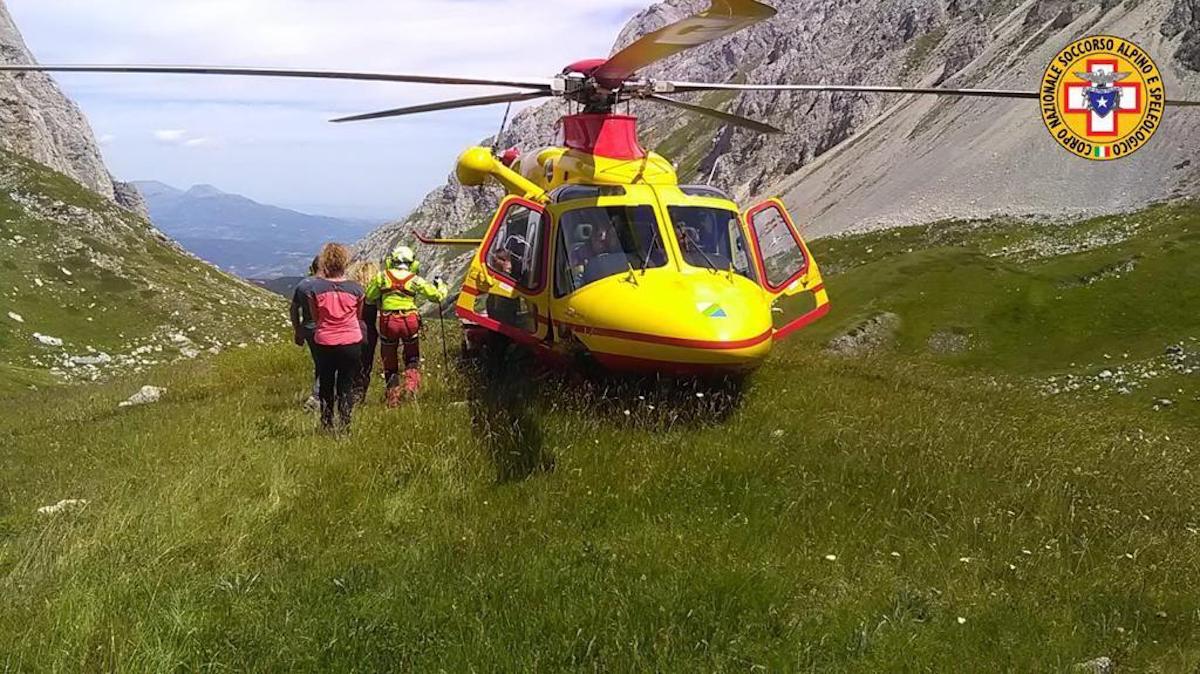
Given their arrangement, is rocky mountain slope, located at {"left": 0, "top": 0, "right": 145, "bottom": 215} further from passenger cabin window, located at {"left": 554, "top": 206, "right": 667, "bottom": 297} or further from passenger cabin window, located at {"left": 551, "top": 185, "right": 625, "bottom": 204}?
passenger cabin window, located at {"left": 554, "top": 206, "right": 667, "bottom": 297}

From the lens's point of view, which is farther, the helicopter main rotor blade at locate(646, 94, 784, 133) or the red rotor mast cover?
the red rotor mast cover

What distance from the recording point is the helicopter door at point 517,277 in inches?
460

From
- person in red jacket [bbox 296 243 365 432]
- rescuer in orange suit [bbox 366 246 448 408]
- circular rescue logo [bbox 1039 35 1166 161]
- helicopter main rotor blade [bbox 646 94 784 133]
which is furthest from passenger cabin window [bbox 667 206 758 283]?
person in red jacket [bbox 296 243 365 432]

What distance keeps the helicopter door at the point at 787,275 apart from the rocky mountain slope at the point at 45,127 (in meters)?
80.8

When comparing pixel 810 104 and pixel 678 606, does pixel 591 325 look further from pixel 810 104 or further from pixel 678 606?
pixel 810 104

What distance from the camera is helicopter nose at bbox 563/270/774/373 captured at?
9.16 metres

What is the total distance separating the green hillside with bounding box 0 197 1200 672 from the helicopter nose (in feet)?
2.05

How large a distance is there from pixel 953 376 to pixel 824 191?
9830 cm

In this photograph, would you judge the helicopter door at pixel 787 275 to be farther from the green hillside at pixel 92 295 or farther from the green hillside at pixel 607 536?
the green hillside at pixel 92 295

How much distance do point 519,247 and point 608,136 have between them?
2.14 meters

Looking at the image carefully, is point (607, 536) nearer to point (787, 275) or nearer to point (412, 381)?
point (412, 381)

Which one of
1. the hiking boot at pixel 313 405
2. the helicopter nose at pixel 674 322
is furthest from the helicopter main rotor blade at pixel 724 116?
the hiking boot at pixel 313 405

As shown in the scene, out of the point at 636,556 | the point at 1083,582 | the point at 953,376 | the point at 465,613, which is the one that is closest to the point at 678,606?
the point at 636,556

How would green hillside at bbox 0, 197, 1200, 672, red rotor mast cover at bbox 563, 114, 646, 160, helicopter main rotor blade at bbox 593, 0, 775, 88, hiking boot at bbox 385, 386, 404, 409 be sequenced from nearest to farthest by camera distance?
green hillside at bbox 0, 197, 1200, 672 → helicopter main rotor blade at bbox 593, 0, 775, 88 → hiking boot at bbox 385, 386, 404, 409 → red rotor mast cover at bbox 563, 114, 646, 160
